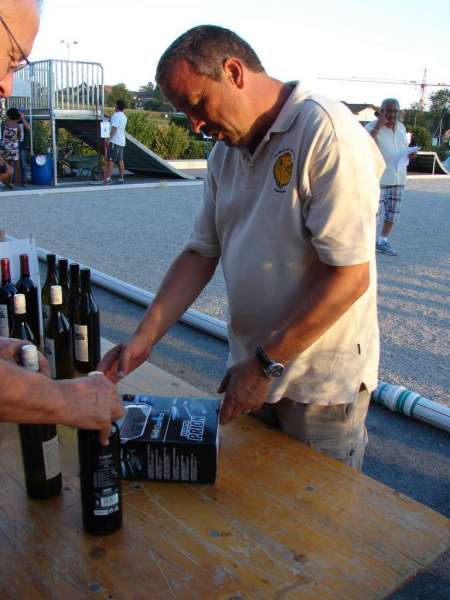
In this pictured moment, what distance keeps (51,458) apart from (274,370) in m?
0.66

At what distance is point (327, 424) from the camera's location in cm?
191

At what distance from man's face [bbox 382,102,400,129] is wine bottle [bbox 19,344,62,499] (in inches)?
281

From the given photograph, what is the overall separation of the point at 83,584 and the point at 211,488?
0.43m

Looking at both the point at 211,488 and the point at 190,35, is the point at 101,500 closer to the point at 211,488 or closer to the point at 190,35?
the point at 211,488

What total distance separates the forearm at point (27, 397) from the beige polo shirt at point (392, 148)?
7.06 metres

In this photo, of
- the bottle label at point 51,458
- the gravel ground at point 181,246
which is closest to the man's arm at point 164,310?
the bottle label at point 51,458

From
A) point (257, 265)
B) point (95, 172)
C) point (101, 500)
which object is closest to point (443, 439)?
point (257, 265)

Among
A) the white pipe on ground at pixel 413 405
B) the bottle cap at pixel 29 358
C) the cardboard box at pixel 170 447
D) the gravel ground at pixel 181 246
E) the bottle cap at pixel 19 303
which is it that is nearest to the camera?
the bottle cap at pixel 29 358

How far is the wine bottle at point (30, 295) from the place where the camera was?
2.46 meters

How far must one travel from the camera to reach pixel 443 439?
3.39 m

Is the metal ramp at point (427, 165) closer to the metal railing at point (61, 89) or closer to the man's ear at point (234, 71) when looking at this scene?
the metal railing at point (61, 89)

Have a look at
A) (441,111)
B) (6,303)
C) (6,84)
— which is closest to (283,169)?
(6,84)

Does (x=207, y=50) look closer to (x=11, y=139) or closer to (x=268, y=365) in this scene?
(x=268, y=365)

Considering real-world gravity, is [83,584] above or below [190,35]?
below
